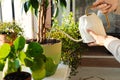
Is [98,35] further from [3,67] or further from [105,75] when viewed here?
[105,75]

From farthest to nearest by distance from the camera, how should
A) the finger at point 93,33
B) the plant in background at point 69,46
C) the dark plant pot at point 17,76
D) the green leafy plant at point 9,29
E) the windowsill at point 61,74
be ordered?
the green leafy plant at point 9,29
the plant in background at point 69,46
the windowsill at point 61,74
the finger at point 93,33
the dark plant pot at point 17,76

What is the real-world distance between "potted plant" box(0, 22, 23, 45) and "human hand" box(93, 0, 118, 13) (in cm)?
55

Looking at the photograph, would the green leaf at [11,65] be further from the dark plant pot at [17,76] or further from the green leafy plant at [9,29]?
the green leafy plant at [9,29]

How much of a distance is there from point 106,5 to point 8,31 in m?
0.68

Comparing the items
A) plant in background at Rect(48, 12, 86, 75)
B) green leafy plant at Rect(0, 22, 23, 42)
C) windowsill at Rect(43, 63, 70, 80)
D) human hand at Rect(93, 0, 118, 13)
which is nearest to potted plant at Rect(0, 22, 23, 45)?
green leafy plant at Rect(0, 22, 23, 42)

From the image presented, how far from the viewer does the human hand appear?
845 mm

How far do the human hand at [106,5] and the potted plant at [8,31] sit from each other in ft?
1.81

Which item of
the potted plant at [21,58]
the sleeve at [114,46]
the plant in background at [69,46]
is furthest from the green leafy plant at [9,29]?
the sleeve at [114,46]

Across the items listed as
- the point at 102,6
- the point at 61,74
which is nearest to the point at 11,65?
the point at 61,74

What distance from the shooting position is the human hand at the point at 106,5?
0.84 meters

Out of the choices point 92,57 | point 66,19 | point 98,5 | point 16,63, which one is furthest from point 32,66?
point 92,57

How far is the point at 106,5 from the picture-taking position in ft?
2.88

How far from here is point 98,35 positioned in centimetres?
81

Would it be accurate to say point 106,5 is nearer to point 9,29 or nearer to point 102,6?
point 102,6
